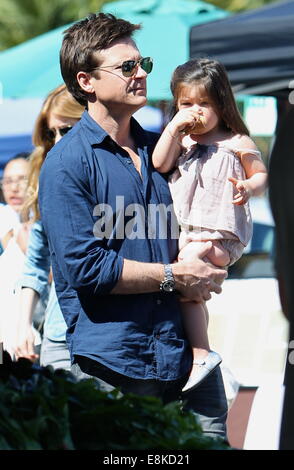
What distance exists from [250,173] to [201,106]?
0.97 feet

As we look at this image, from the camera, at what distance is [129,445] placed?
2.15 metres

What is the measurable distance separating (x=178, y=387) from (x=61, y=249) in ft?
2.12

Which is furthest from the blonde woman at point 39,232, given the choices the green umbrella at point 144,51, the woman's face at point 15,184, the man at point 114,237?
the green umbrella at point 144,51

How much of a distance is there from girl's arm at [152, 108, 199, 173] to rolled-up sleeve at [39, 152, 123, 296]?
0.30 meters

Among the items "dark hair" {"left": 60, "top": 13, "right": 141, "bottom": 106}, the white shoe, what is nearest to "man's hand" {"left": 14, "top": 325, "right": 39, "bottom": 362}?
the white shoe

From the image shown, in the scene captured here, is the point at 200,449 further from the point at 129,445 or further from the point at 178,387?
the point at 178,387

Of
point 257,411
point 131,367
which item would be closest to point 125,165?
point 131,367

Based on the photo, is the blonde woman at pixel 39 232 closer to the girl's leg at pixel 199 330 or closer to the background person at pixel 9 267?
the background person at pixel 9 267

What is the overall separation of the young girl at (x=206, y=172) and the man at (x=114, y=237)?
54mm

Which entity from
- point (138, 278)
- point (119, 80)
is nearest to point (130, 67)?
point (119, 80)

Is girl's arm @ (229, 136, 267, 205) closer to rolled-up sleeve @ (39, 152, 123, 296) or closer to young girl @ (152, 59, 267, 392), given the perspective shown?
young girl @ (152, 59, 267, 392)

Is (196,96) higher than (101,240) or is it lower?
higher

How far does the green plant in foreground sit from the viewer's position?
6.83ft

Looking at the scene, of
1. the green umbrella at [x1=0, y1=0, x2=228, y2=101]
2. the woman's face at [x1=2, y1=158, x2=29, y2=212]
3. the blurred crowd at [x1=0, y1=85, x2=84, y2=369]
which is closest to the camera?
the blurred crowd at [x1=0, y1=85, x2=84, y2=369]
